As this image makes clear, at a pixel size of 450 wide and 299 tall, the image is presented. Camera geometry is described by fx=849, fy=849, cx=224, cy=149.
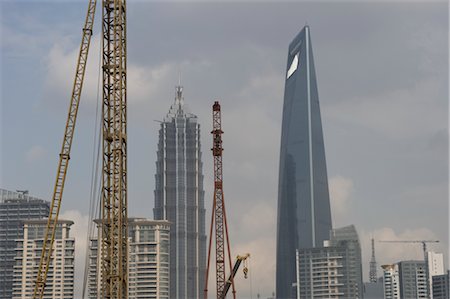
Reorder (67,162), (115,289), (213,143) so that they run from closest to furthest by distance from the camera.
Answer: (115,289) < (67,162) < (213,143)

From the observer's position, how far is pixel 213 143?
509 feet

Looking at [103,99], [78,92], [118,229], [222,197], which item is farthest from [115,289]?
[222,197]

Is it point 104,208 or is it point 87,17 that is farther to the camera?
point 87,17

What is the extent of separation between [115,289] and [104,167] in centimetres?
1241

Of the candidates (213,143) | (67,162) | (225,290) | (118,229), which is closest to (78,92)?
(67,162)

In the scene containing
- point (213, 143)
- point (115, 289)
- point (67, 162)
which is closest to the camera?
point (115, 289)

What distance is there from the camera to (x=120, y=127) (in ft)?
288

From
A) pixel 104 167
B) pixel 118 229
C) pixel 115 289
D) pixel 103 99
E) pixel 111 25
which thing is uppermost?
pixel 111 25

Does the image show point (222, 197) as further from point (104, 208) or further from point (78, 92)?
point (104, 208)

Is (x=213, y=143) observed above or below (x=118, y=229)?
above

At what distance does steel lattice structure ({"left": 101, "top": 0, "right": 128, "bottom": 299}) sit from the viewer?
→ 8494cm

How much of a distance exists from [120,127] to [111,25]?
36.5 ft

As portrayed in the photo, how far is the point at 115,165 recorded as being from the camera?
86812 millimetres

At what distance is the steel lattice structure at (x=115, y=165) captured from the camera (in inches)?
3344
